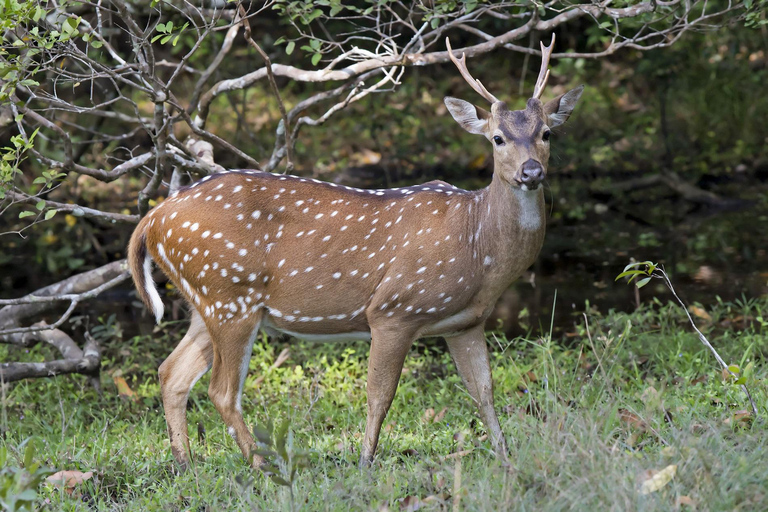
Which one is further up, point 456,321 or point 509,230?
point 509,230

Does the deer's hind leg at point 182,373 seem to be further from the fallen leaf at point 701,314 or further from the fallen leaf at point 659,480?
the fallen leaf at point 701,314

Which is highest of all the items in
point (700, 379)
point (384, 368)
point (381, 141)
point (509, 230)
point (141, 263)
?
point (509, 230)

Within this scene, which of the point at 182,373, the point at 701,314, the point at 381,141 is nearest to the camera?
the point at 182,373

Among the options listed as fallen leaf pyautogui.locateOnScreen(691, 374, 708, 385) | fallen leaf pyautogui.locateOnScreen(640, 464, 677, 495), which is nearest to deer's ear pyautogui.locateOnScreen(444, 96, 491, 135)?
fallen leaf pyautogui.locateOnScreen(691, 374, 708, 385)

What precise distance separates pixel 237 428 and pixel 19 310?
2554 mm

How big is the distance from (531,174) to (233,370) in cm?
180

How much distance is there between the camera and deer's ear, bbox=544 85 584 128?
15.6ft

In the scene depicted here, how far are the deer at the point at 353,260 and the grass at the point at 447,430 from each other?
13.0 inches

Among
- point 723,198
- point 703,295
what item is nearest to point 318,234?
point 703,295

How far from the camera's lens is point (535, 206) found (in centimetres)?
454

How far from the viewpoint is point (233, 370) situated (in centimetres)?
484

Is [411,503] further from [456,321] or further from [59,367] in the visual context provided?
[59,367]

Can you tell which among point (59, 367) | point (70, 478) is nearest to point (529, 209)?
point (70, 478)

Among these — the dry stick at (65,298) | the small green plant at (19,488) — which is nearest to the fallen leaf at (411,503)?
the small green plant at (19,488)
